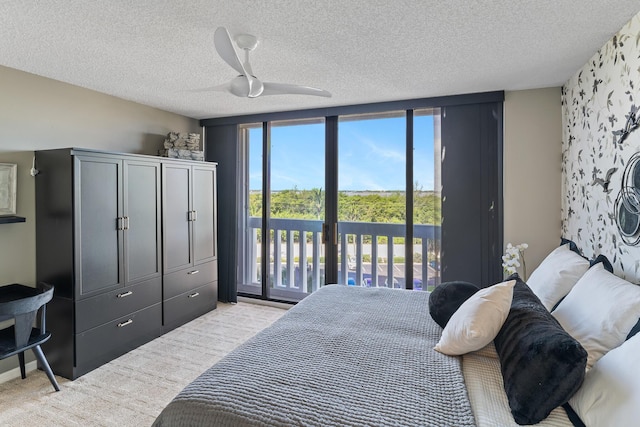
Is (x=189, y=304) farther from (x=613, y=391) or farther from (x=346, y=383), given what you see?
(x=613, y=391)

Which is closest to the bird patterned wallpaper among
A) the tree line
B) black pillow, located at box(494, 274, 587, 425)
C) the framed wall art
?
black pillow, located at box(494, 274, 587, 425)

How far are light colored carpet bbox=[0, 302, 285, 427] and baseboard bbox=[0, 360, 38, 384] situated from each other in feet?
0.14

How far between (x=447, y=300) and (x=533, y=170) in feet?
6.39

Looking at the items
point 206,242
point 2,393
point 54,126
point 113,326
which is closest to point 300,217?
point 206,242

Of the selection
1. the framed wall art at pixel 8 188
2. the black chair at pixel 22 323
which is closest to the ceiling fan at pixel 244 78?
the framed wall art at pixel 8 188

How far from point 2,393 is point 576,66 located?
4981mm

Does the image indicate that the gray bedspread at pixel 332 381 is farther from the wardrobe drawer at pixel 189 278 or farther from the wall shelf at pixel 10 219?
the wall shelf at pixel 10 219

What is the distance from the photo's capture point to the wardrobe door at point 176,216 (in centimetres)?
343

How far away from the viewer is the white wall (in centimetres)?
308

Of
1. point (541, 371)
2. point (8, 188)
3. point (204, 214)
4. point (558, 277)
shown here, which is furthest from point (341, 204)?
point (8, 188)

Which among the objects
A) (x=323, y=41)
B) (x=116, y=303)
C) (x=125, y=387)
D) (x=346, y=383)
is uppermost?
(x=323, y=41)

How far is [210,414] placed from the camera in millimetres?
1213

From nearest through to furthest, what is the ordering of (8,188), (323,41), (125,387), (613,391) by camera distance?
(613,391), (323,41), (125,387), (8,188)

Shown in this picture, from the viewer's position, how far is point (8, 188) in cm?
260
